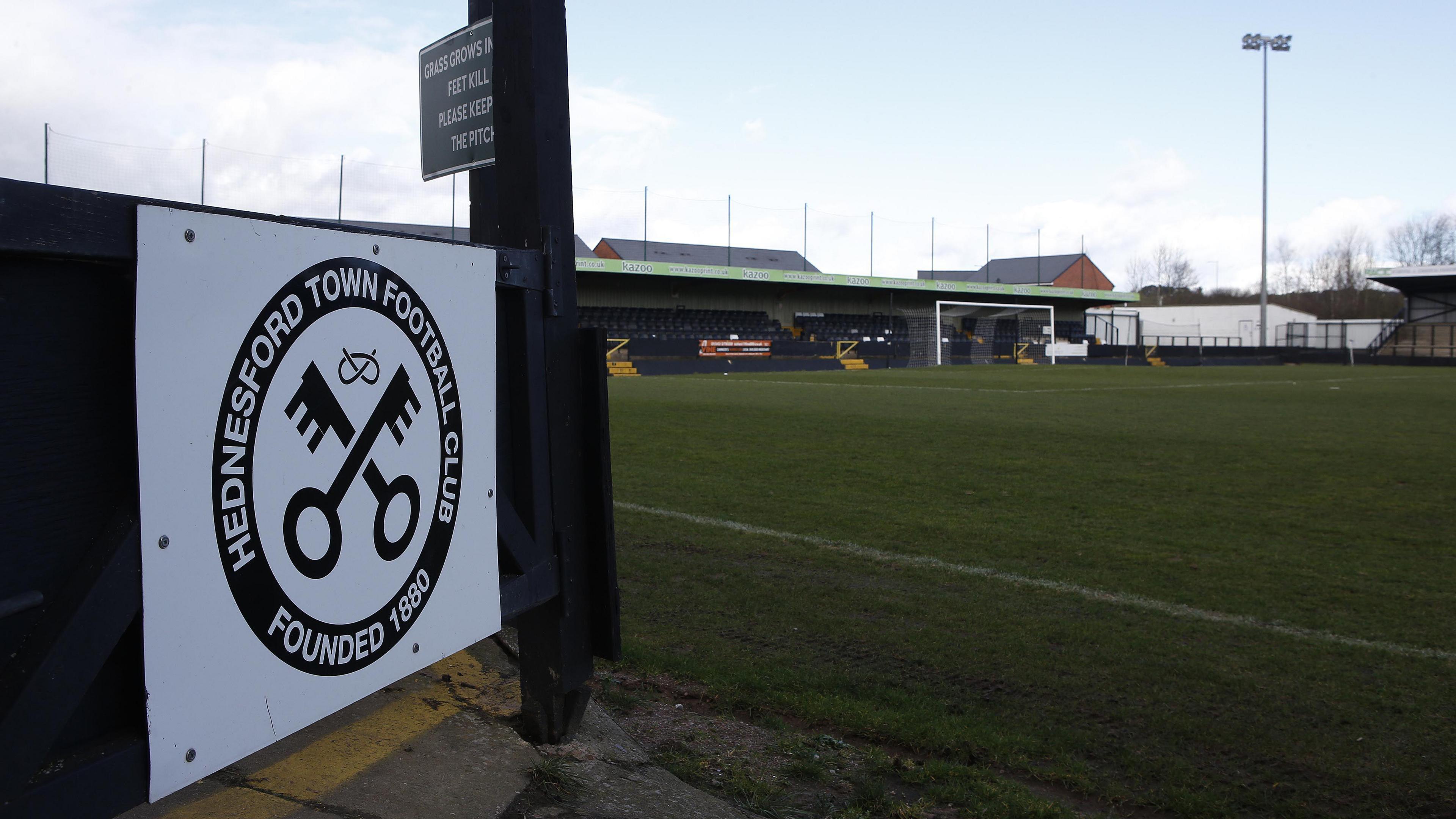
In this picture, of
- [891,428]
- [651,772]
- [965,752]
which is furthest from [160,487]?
[891,428]

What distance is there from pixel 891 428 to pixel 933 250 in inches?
2031

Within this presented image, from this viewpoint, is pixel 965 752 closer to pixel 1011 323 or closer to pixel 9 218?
pixel 9 218

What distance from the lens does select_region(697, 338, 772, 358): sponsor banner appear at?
37.3m

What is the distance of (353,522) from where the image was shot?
2.00 metres

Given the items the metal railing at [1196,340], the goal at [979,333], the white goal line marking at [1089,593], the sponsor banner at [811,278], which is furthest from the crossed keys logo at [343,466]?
the metal railing at [1196,340]

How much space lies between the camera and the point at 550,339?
2.76 m

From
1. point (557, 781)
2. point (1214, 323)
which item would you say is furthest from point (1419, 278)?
point (557, 781)

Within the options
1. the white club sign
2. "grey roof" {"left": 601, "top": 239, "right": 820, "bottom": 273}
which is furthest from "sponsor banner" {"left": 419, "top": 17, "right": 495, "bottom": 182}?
"grey roof" {"left": 601, "top": 239, "right": 820, "bottom": 273}

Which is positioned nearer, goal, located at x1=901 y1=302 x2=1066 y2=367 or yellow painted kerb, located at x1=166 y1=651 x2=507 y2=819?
yellow painted kerb, located at x1=166 y1=651 x2=507 y2=819

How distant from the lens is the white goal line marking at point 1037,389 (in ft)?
69.2

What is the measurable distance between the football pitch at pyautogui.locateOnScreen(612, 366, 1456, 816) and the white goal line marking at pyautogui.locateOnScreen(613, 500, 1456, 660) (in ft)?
0.06

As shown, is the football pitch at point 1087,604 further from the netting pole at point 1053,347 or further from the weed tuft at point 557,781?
the netting pole at point 1053,347

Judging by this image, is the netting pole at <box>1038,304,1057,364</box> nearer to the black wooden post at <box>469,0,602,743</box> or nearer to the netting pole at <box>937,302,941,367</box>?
the netting pole at <box>937,302,941,367</box>

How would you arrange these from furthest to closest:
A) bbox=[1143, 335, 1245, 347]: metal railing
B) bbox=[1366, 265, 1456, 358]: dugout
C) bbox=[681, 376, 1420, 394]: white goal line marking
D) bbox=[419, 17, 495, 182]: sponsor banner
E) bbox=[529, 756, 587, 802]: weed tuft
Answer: bbox=[1143, 335, 1245, 347]: metal railing, bbox=[1366, 265, 1456, 358]: dugout, bbox=[681, 376, 1420, 394]: white goal line marking, bbox=[419, 17, 495, 182]: sponsor banner, bbox=[529, 756, 587, 802]: weed tuft
